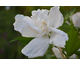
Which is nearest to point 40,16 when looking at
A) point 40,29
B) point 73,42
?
point 40,29

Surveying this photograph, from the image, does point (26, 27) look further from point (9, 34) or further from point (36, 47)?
point (9, 34)

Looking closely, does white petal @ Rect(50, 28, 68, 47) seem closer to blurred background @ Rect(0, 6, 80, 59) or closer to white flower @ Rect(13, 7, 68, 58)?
white flower @ Rect(13, 7, 68, 58)

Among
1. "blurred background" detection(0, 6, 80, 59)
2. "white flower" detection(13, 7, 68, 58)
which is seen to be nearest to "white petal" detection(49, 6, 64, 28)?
"white flower" detection(13, 7, 68, 58)

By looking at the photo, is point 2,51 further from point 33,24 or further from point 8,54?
point 33,24

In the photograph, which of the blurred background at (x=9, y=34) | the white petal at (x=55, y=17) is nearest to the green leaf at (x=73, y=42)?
the white petal at (x=55, y=17)

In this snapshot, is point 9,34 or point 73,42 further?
point 9,34

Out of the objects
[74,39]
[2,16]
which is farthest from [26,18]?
→ [2,16]

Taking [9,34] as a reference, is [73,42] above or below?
above

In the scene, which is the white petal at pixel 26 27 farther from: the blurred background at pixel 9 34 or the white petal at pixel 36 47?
the blurred background at pixel 9 34
